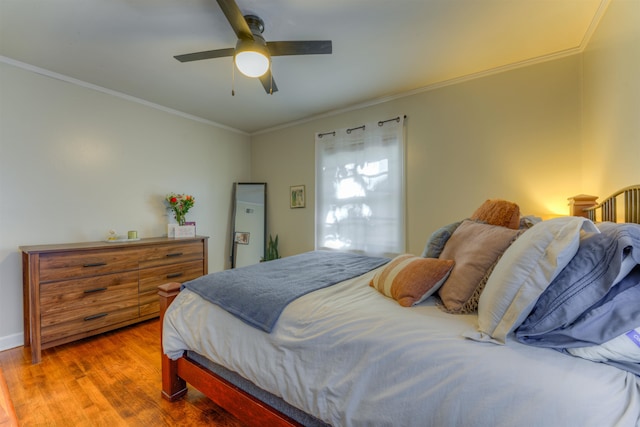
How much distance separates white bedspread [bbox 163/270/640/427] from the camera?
67 centimetres

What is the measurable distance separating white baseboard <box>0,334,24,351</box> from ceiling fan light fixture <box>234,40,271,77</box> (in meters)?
3.04

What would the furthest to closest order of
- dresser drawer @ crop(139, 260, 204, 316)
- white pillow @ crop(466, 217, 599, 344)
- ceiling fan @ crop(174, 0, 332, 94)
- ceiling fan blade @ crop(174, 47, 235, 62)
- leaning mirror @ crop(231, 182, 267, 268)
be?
leaning mirror @ crop(231, 182, 267, 268) → dresser drawer @ crop(139, 260, 204, 316) → ceiling fan blade @ crop(174, 47, 235, 62) → ceiling fan @ crop(174, 0, 332, 94) → white pillow @ crop(466, 217, 599, 344)

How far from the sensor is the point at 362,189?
131 inches

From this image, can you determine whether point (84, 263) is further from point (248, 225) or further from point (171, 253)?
point (248, 225)

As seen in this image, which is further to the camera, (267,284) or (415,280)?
(267,284)

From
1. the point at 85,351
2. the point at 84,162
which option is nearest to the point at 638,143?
the point at 85,351

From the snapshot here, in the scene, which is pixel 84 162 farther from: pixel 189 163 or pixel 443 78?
pixel 443 78

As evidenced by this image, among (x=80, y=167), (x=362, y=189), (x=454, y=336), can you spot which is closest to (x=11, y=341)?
(x=80, y=167)

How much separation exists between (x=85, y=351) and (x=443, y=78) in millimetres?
4120

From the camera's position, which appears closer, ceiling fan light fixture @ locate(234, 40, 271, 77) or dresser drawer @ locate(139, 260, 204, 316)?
ceiling fan light fixture @ locate(234, 40, 271, 77)

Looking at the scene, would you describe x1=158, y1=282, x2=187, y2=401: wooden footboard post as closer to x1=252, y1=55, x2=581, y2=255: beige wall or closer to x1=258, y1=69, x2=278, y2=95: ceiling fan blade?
x1=258, y1=69, x2=278, y2=95: ceiling fan blade

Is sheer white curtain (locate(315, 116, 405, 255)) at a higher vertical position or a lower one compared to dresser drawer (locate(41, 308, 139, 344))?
higher

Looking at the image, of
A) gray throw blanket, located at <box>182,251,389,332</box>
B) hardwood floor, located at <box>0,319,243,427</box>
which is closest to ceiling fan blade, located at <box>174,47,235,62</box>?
gray throw blanket, located at <box>182,251,389,332</box>

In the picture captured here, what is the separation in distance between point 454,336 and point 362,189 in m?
2.54
